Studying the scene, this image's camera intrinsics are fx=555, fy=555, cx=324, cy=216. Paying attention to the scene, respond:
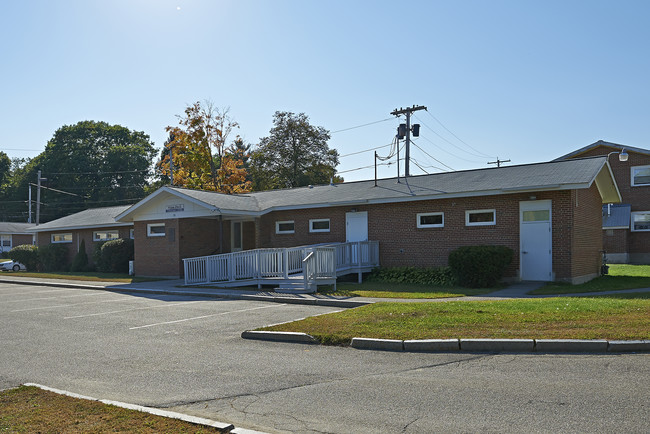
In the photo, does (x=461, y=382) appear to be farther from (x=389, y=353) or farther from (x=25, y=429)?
(x=25, y=429)

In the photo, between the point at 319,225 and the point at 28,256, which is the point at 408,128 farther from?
the point at 28,256

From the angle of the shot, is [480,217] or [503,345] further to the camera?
[480,217]

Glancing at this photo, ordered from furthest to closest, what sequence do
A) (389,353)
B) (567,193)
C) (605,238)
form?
1. (605,238)
2. (567,193)
3. (389,353)

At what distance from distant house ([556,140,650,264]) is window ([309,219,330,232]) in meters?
18.9

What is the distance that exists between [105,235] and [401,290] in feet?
71.6

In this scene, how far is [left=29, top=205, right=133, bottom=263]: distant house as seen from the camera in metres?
31.8

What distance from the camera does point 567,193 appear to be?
18.2 m

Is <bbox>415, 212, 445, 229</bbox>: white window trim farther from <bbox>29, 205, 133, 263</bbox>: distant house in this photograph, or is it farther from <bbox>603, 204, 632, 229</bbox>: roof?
<bbox>603, 204, 632, 229</bbox>: roof

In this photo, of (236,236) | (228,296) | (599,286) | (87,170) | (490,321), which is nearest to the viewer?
(490,321)

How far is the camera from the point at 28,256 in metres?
36.6

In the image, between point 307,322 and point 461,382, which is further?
point 307,322

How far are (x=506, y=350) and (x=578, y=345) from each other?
1.02 meters

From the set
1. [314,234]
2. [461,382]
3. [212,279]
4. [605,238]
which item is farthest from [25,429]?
[605,238]

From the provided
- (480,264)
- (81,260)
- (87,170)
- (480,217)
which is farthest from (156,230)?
(87,170)
